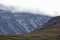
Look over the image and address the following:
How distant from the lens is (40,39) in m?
129

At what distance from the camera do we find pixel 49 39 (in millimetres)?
121688

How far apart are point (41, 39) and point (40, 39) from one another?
44 cm

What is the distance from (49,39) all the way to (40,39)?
7.75m

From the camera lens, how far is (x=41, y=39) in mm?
128500

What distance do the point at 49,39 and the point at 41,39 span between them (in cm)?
746
